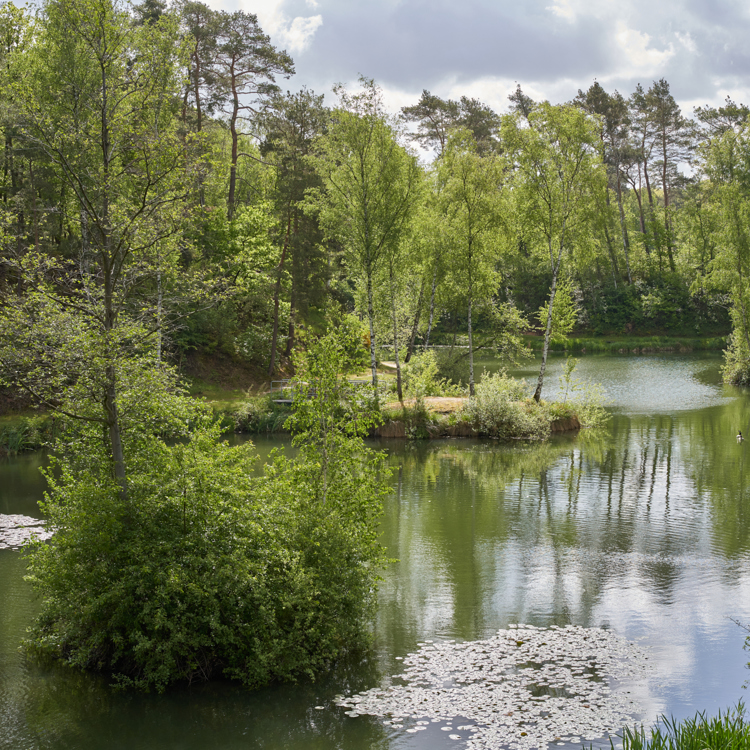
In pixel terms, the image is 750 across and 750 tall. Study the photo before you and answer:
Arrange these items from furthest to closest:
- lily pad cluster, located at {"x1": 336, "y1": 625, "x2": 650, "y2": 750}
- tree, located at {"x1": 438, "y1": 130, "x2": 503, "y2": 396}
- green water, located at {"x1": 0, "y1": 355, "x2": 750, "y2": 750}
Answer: tree, located at {"x1": 438, "y1": 130, "x2": 503, "y2": 396}
green water, located at {"x1": 0, "y1": 355, "x2": 750, "y2": 750}
lily pad cluster, located at {"x1": 336, "y1": 625, "x2": 650, "y2": 750}

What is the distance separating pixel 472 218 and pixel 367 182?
4461 mm

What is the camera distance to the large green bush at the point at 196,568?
8.54 metres

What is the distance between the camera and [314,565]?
9430 mm

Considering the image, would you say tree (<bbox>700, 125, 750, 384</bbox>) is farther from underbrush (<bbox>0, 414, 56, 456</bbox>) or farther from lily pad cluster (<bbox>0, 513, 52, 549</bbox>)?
lily pad cluster (<bbox>0, 513, 52, 549</bbox>)

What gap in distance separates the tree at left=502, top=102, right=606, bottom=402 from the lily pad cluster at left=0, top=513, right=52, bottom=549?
18.9 meters

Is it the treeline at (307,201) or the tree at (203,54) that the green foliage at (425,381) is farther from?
the tree at (203,54)

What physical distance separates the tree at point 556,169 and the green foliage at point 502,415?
2.23m

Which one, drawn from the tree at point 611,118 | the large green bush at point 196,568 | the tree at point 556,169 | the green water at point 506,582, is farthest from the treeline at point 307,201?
the tree at point 611,118

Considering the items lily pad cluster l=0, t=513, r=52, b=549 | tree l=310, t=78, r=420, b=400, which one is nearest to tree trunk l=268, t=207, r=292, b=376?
tree l=310, t=78, r=420, b=400

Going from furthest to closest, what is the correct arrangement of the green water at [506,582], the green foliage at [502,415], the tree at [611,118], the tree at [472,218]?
1. the tree at [611,118]
2. the tree at [472,218]
3. the green foliage at [502,415]
4. the green water at [506,582]

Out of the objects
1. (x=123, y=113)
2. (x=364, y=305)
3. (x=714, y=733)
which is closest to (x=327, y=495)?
(x=714, y=733)

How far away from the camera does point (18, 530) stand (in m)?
15.4

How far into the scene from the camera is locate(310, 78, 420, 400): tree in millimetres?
27000

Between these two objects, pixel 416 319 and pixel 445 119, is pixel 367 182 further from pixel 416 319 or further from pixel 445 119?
→ pixel 445 119
